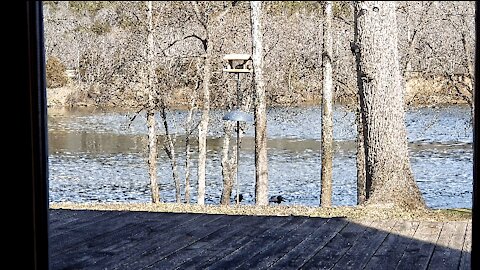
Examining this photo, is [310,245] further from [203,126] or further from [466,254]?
[203,126]

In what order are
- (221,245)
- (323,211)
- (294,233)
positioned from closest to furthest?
(221,245) → (294,233) → (323,211)

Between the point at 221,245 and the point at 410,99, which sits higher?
the point at 410,99

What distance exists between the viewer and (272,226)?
3.20 meters

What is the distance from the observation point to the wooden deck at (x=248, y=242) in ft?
8.16

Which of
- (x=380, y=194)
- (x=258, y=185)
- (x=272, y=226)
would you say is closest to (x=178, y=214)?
(x=272, y=226)

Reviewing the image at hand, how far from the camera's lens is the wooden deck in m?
2.49

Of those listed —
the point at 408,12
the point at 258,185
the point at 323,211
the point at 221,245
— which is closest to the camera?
the point at 221,245

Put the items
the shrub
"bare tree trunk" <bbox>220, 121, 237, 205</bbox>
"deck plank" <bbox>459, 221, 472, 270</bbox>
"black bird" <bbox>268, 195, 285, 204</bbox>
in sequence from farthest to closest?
"bare tree trunk" <bbox>220, 121, 237, 205</bbox> → "black bird" <bbox>268, 195, 285, 204</bbox> → the shrub → "deck plank" <bbox>459, 221, 472, 270</bbox>

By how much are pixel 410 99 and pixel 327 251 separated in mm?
5914

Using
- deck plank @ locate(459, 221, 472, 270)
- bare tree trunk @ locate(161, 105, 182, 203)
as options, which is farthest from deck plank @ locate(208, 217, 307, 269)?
bare tree trunk @ locate(161, 105, 182, 203)

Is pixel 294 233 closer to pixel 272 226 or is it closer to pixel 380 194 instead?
pixel 272 226

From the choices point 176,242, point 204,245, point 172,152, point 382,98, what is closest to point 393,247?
point 204,245

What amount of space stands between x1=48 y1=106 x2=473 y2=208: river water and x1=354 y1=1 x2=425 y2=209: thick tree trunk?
2490mm

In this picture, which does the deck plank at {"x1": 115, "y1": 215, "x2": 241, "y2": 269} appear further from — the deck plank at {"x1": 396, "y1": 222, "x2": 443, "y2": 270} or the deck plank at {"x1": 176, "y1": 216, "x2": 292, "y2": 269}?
the deck plank at {"x1": 396, "y1": 222, "x2": 443, "y2": 270}
